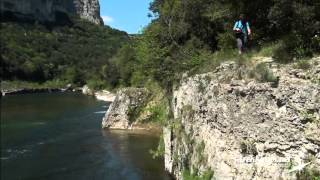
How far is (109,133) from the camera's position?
52.5 m

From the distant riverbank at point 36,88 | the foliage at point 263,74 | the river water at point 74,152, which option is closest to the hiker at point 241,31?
the foliage at point 263,74

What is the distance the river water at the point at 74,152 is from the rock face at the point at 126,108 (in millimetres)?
1879

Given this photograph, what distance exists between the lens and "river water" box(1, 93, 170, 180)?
1385 inches

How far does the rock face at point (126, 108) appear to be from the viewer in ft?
179

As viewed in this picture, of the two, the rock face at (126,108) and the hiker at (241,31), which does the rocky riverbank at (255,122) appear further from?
the rock face at (126,108)

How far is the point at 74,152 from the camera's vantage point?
43281mm

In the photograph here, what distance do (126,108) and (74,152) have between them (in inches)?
482

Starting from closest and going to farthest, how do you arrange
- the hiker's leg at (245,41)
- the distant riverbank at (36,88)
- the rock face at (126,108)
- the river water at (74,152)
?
Answer: the hiker's leg at (245,41) < the river water at (74,152) < the rock face at (126,108) < the distant riverbank at (36,88)

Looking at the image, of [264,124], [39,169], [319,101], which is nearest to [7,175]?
[39,169]

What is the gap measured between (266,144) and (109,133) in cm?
3538

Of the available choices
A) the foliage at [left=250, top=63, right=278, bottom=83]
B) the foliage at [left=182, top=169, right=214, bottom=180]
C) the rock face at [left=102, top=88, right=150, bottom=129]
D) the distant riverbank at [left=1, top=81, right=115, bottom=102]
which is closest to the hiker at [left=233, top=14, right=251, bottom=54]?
the foliage at [left=250, top=63, right=278, bottom=83]

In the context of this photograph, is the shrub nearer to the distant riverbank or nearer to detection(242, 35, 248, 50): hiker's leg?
detection(242, 35, 248, 50): hiker's leg

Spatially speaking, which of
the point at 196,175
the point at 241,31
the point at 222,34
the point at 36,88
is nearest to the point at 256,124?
the point at 241,31

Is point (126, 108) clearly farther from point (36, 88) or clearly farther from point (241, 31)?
point (36, 88)
